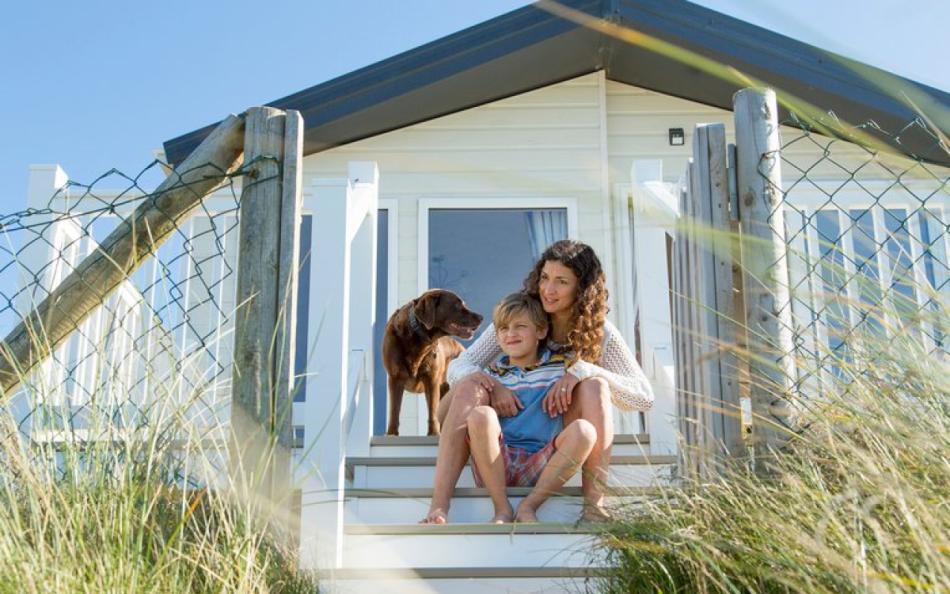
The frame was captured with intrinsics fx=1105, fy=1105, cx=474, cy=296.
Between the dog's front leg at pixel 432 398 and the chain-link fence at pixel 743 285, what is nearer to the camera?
the chain-link fence at pixel 743 285

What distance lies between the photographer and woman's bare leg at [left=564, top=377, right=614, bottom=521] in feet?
12.1

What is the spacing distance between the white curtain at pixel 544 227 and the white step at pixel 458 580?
15.6 ft

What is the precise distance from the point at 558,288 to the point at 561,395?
51 centimetres

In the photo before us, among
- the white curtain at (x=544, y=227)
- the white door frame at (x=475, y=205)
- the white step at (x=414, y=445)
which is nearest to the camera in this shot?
the white step at (x=414, y=445)

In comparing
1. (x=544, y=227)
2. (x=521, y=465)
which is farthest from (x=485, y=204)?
(x=521, y=465)

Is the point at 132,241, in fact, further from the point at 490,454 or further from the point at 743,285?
the point at 743,285

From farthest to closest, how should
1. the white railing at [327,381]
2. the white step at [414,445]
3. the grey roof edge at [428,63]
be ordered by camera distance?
the grey roof edge at [428,63] → the white step at [414,445] → the white railing at [327,381]

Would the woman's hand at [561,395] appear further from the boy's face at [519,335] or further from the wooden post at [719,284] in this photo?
the wooden post at [719,284]

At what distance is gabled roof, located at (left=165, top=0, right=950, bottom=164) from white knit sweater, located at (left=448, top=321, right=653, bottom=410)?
305cm

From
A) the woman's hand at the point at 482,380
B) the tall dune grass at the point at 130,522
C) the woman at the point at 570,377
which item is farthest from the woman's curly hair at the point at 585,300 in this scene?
the tall dune grass at the point at 130,522

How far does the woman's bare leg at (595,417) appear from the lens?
12.1ft

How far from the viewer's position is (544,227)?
786 cm

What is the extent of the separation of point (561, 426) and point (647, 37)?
157 inches

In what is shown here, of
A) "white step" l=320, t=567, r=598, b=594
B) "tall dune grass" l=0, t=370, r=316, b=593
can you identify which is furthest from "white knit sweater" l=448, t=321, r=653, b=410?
"tall dune grass" l=0, t=370, r=316, b=593
